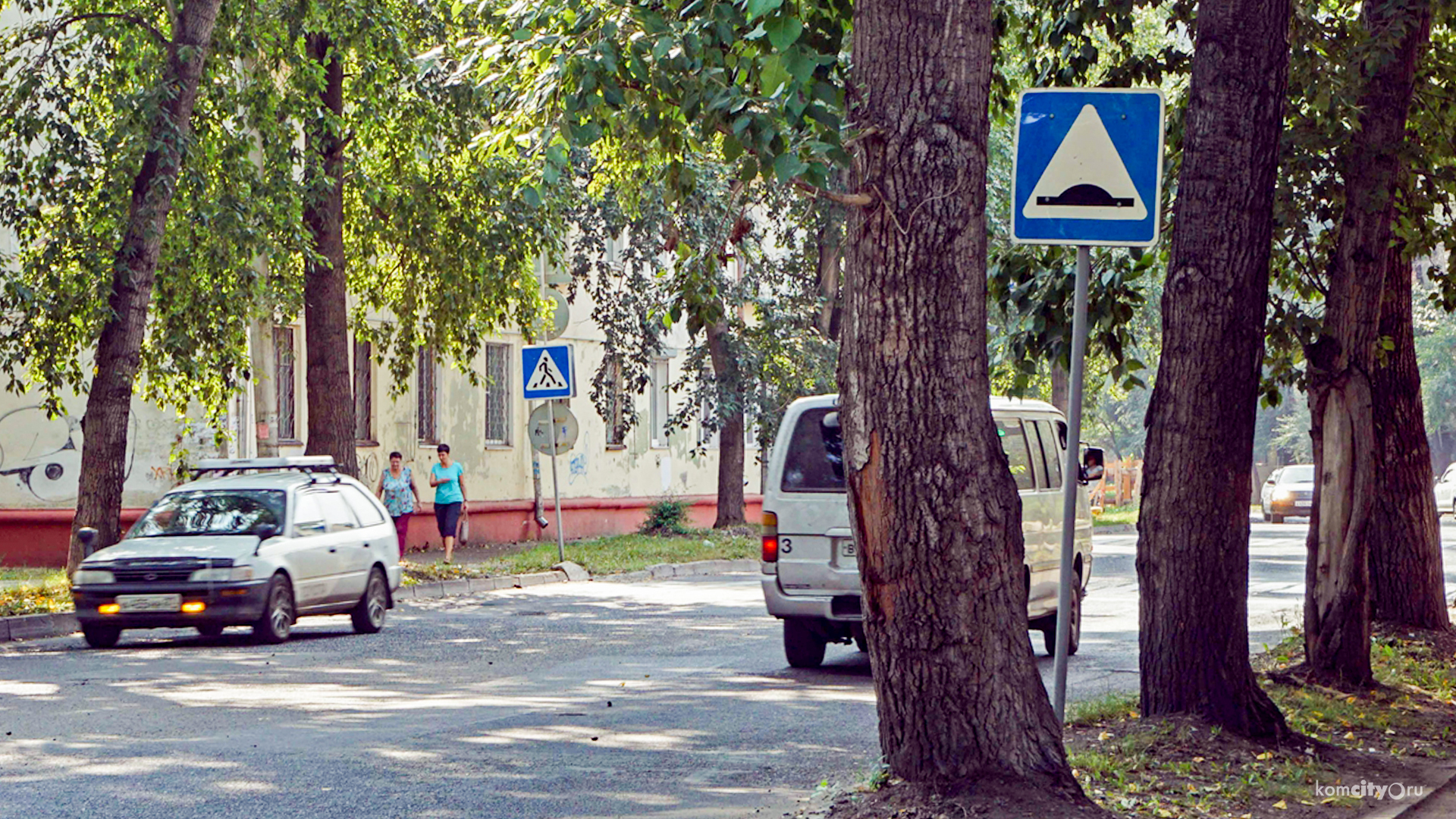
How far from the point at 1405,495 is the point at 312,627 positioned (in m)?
10.2

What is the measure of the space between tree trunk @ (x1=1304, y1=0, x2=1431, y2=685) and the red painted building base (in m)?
15.6

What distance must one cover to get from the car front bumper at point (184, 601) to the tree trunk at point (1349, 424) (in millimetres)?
8756

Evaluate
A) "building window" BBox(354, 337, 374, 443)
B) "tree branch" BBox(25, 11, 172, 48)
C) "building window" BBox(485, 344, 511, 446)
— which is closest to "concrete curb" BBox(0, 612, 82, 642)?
"tree branch" BBox(25, 11, 172, 48)

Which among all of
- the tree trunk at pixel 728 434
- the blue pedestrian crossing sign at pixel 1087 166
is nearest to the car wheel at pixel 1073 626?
the blue pedestrian crossing sign at pixel 1087 166

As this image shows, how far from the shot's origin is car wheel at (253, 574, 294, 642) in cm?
1576

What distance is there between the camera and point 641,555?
2756cm

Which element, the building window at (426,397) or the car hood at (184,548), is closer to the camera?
the car hood at (184,548)

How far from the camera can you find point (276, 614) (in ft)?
52.1

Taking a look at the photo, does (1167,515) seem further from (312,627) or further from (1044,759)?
(312,627)

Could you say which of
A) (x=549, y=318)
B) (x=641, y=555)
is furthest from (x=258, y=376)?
(x=641, y=555)

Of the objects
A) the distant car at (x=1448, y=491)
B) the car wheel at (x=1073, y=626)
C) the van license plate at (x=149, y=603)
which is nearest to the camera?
the car wheel at (x=1073, y=626)

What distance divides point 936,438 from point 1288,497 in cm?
4553

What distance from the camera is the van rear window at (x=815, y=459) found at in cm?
1330

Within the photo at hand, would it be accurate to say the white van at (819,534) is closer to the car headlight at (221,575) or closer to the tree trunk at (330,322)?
the car headlight at (221,575)
